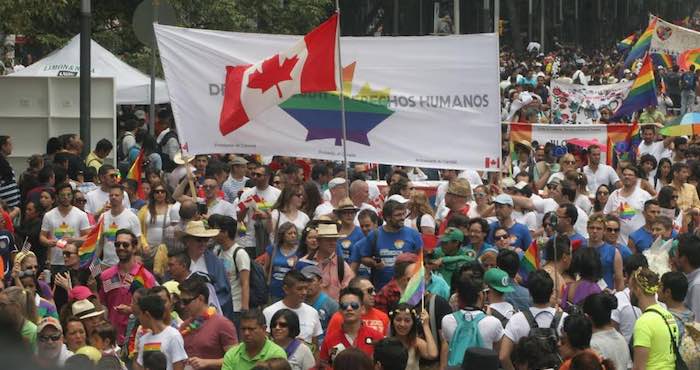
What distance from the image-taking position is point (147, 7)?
540 inches

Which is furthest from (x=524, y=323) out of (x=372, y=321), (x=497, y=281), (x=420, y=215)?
(x=420, y=215)

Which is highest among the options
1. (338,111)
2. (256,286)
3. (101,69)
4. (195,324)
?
(101,69)

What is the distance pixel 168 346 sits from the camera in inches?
240

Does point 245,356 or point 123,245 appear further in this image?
point 123,245

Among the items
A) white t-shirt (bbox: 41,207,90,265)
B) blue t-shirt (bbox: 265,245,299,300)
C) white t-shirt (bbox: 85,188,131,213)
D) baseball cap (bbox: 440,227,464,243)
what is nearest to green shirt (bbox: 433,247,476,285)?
baseball cap (bbox: 440,227,464,243)

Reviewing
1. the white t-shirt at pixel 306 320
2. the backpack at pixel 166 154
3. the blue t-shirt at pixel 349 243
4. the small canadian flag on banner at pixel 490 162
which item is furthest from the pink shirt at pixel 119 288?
the backpack at pixel 166 154

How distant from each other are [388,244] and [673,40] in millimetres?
15101

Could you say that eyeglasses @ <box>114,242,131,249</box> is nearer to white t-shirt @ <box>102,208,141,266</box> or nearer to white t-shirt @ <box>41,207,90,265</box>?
white t-shirt @ <box>102,208,141,266</box>

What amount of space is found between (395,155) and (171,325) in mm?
4058

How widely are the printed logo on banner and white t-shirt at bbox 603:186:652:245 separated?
2138 millimetres

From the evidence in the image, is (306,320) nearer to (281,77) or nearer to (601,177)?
(281,77)

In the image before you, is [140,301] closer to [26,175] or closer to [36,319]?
[36,319]

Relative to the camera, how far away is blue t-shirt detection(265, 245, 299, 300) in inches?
325

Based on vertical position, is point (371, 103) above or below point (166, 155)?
above
